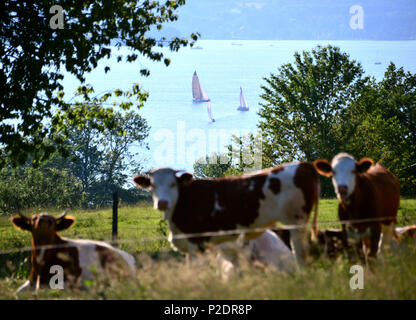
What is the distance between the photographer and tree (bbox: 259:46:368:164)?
55188mm

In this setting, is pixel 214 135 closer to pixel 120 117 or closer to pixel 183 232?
pixel 120 117

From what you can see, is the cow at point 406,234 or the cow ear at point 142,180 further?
the cow at point 406,234

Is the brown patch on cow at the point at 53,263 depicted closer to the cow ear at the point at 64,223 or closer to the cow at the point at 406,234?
the cow ear at the point at 64,223

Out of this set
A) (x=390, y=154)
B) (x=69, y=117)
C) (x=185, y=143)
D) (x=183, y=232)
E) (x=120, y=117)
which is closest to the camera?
(x=183, y=232)

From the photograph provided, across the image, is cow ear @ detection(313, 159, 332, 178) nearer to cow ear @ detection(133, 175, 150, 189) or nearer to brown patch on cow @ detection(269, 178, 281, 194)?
brown patch on cow @ detection(269, 178, 281, 194)

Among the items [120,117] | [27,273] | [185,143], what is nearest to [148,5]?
[27,273]

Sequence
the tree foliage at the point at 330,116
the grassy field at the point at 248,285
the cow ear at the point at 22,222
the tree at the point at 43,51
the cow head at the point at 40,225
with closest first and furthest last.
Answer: the grassy field at the point at 248,285
the cow head at the point at 40,225
the cow ear at the point at 22,222
the tree at the point at 43,51
the tree foliage at the point at 330,116

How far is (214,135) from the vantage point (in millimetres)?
191750

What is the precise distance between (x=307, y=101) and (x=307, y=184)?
53.4 meters

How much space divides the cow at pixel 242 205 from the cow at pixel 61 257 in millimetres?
→ 1065

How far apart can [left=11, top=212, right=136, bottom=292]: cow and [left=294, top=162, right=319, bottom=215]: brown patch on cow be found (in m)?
2.50

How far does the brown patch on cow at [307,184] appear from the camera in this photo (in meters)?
7.16

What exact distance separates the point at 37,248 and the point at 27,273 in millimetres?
2590

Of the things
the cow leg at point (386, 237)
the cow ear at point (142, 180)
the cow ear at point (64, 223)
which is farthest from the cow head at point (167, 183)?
the cow leg at point (386, 237)
